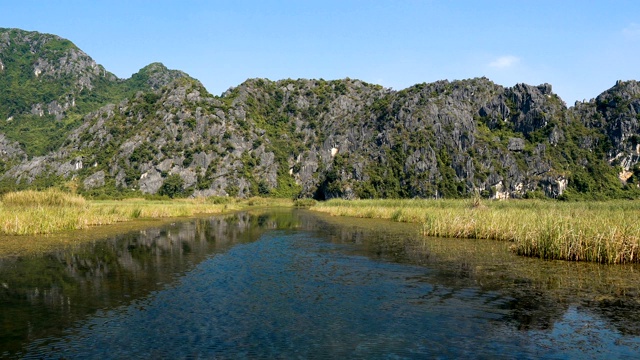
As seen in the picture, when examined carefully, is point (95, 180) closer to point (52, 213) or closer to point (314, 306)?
point (52, 213)

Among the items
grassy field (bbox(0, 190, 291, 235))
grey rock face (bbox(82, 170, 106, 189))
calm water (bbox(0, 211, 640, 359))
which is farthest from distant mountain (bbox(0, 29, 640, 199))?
calm water (bbox(0, 211, 640, 359))

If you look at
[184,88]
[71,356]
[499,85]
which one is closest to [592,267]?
[71,356]

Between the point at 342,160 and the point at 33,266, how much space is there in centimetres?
14974

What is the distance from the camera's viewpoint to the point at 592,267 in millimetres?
22797

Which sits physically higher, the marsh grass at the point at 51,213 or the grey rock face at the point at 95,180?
the grey rock face at the point at 95,180

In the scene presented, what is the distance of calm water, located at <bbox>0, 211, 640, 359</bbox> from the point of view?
1162cm

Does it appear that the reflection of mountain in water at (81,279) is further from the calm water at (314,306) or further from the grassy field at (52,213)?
the grassy field at (52,213)

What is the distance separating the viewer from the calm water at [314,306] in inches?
457

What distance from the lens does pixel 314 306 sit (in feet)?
52.0

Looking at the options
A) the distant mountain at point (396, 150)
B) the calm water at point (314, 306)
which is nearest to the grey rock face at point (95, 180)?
the distant mountain at point (396, 150)

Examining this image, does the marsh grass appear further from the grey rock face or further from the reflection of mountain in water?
the grey rock face

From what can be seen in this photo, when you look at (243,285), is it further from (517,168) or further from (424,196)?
(517,168)

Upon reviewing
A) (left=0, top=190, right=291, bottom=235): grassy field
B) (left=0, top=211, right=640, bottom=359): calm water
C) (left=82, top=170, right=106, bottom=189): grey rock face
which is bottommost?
(left=0, top=211, right=640, bottom=359): calm water

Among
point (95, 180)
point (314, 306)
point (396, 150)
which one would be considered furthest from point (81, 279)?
point (95, 180)
